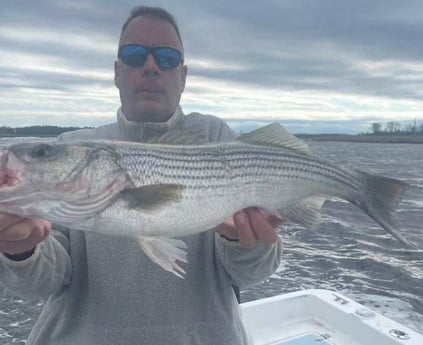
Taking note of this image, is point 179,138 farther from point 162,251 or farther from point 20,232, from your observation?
point 20,232

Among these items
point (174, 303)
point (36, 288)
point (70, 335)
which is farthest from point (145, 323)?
point (36, 288)

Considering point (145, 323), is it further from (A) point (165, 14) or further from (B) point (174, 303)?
(A) point (165, 14)

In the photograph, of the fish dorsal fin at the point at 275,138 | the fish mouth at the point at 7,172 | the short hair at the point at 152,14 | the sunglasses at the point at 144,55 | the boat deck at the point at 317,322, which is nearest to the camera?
the fish mouth at the point at 7,172

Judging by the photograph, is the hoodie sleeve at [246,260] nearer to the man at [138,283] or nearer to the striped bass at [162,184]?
the man at [138,283]

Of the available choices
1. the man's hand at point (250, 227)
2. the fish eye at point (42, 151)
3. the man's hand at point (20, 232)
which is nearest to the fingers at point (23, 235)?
the man's hand at point (20, 232)

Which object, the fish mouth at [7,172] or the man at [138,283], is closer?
the fish mouth at [7,172]
